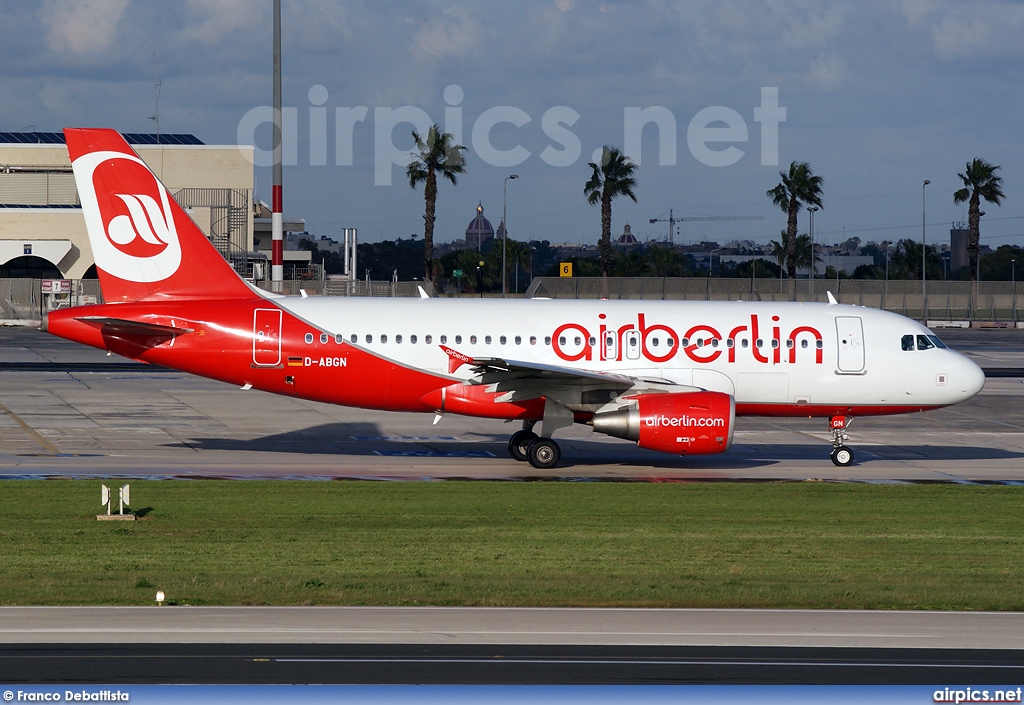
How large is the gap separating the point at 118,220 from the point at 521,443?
11.0 metres

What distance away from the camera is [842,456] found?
29.4 metres

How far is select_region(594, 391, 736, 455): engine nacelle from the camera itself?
26297 mm

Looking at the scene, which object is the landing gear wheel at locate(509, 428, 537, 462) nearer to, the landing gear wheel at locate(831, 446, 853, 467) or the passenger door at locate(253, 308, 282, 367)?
the passenger door at locate(253, 308, 282, 367)

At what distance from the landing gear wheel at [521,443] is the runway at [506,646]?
45.9 feet

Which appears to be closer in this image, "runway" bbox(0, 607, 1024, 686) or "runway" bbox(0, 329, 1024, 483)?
"runway" bbox(0, 607, 1024, 686)

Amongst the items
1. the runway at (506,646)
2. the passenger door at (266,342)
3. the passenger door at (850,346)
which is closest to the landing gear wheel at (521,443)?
the passenger door at (266,342)

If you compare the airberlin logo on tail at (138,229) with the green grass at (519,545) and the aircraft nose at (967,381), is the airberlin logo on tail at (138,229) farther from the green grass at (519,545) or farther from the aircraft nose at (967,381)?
the aircraft nose at (967,381)

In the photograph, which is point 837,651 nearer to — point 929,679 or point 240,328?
point 929,679

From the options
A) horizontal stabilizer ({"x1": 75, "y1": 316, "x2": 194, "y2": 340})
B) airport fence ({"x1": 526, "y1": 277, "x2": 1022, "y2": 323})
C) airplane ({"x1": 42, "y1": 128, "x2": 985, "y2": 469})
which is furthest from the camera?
airport fence ({"x1": 526, "y1": 277, "x2": 1022, "y2": 323})

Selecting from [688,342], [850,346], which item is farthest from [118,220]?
[850,346]

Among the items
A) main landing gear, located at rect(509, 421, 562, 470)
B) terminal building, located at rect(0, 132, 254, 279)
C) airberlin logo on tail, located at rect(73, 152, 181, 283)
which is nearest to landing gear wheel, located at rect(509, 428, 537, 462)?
main landing gear, located at rect(509, 421, 562, 470)

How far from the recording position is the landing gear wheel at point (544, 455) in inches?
1094

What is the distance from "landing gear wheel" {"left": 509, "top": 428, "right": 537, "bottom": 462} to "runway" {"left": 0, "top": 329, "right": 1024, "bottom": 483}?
0.29 m

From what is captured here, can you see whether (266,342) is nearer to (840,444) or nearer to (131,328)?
(131,328)
